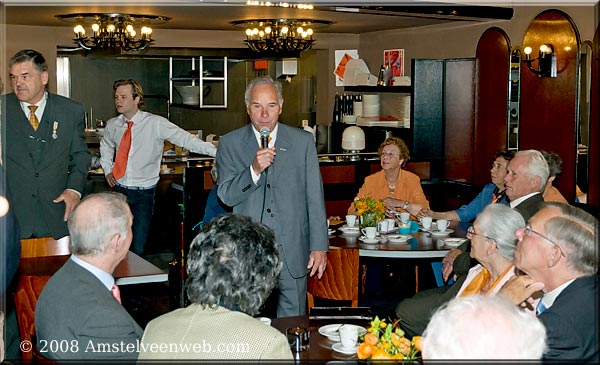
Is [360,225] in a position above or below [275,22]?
below

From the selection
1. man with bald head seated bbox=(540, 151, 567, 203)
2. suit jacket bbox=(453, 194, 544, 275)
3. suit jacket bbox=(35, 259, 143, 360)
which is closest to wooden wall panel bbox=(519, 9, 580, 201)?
man with bald head seated bbox=(540, 151, 567, 203)

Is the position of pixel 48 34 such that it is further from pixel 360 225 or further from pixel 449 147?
pixel 360 225

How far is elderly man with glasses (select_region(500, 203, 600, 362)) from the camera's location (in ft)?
8.50

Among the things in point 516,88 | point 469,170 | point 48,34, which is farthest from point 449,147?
point 48,34

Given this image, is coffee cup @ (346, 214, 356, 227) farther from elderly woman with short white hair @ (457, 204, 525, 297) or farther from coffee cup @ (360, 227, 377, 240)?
elderly woman with short white hair @ (457, 204, 525, 297)

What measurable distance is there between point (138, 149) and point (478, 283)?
4609 millimetres

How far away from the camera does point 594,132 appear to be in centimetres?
721

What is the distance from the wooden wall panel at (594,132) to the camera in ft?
23.1

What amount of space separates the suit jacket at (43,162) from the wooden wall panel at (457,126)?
215 inches

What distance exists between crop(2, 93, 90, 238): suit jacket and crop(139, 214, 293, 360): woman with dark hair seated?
2527mm

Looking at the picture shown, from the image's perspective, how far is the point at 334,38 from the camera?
12.5 metres

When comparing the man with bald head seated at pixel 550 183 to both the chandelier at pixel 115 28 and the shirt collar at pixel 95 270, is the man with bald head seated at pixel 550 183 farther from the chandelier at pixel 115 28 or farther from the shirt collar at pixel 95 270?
the chandelier at pixel 115 28

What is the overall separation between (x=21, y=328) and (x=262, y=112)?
1572mm

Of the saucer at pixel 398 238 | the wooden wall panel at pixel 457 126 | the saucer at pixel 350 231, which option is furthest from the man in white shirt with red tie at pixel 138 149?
the wooden wall panel at pixel 457 126
